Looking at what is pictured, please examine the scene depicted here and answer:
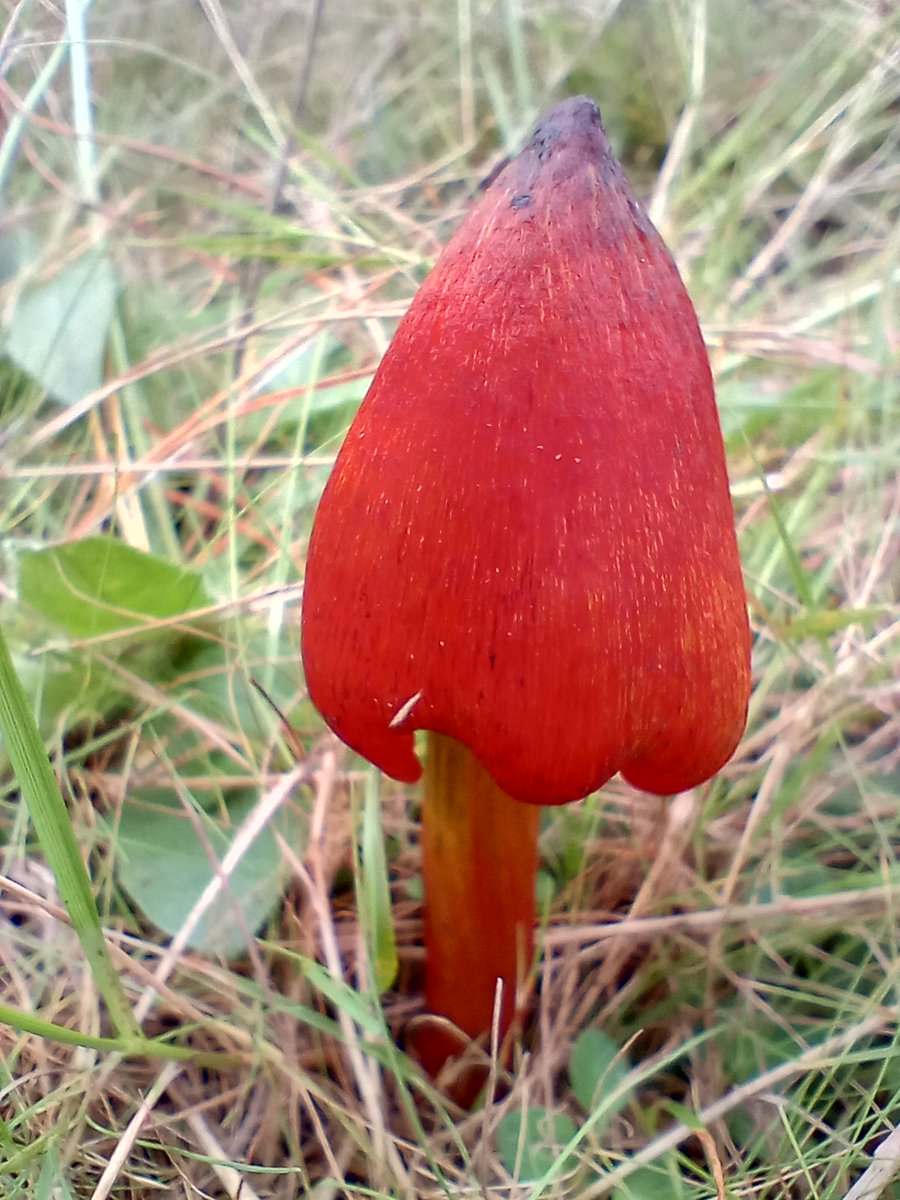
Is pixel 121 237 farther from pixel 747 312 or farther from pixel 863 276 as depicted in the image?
pixel 863 276

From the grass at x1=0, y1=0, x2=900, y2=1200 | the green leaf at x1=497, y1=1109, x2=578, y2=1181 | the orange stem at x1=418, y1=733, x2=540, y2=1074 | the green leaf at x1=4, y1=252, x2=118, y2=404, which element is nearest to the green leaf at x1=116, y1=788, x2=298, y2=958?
the grass at x1=0, y1=0, x2=900, y2=1200

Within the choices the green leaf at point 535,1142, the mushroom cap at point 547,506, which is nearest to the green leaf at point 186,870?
the green leaf at point 535,1142

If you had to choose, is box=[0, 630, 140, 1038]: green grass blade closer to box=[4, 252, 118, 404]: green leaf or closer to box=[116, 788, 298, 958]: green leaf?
box=[116, 788, 298, 958]: green leaf

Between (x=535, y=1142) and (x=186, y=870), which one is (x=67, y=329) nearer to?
(x=186, y=870)

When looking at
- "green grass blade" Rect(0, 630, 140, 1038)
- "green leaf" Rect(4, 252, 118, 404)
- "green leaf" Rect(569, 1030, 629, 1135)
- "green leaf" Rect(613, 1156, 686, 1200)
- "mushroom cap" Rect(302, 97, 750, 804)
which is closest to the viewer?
"mushroom cap" Rect(302, 97, 750, 804)

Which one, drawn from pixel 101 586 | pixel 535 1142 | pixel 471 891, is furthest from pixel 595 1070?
pixel 101 586

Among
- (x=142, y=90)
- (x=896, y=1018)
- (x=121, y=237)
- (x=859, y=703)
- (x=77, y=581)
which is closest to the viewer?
(x=896, y=1018)

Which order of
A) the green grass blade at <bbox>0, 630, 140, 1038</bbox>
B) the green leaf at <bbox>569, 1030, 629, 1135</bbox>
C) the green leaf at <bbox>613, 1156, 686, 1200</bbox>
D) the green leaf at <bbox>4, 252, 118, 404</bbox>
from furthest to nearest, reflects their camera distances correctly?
the green leaf at <bbox>4, 252, 118, 404</bbox>
the green leaf at <bbox>569, 1030, 629, 1135</bbox>
the green leaf at <bbox>613, 1156, 686, 1200</bbox>
the green grass blade at <bbox>0, 630, 140, 1038</bbox>

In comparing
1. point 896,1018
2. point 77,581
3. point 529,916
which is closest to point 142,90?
point 77,581

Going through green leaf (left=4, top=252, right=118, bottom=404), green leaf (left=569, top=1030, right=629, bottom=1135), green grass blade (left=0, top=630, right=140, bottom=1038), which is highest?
green leaf (left=4, top=252, right=118, bottom=404)
